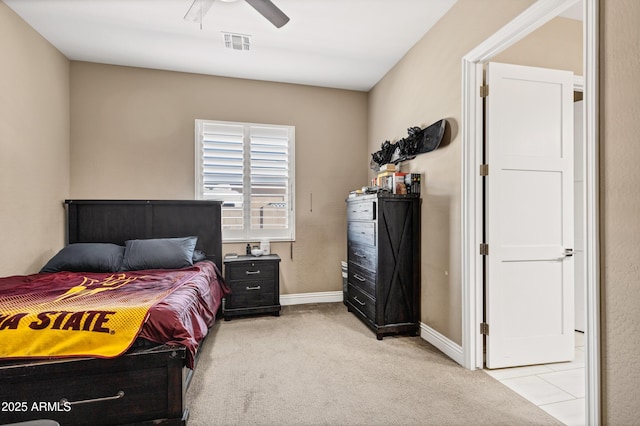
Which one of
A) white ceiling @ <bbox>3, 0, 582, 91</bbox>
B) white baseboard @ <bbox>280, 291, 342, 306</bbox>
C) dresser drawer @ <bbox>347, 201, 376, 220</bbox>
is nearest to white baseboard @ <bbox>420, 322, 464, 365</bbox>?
dresser drawer @ <bbox>347, 201, 376, 220</bbox>

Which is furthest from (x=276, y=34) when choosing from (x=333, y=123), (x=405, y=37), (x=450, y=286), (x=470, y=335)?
(x=470, y=335)

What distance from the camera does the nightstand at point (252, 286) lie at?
3.63m

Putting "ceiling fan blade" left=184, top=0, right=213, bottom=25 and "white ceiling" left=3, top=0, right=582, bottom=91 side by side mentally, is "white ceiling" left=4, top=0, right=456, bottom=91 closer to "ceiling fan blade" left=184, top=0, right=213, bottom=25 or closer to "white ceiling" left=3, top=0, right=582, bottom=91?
"white ceiling" left=3, top=0, right=582, bottom=91

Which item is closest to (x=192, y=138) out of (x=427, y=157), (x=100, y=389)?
(x=427, y=157)

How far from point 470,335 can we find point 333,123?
10.2 ft

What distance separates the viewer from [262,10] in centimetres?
225

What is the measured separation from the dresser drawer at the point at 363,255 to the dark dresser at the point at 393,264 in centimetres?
1

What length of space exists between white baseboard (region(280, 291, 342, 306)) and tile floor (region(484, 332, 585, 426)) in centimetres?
222

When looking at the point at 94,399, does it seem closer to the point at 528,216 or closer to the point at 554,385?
the point at 554,385

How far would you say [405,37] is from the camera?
3162 mm

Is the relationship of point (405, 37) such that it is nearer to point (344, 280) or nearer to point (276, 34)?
point (276, 34)

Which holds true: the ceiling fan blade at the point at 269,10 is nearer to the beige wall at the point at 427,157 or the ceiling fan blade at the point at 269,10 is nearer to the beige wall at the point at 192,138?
the beige wall at the point at 427,157

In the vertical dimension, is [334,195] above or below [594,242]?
above

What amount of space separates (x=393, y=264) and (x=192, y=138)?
2.85m
